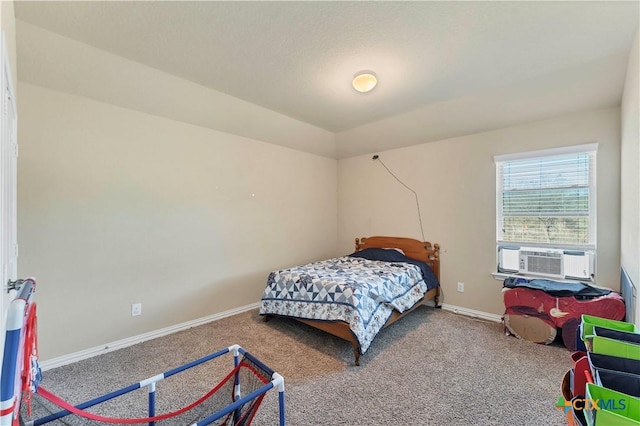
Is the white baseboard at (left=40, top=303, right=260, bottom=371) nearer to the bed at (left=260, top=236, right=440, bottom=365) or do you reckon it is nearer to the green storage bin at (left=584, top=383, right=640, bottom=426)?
the bed at (left=260, top=236, right=440, bottom=365)

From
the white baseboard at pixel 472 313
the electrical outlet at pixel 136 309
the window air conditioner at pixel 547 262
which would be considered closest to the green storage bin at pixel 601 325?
the window air conditioner at pixel 547 262

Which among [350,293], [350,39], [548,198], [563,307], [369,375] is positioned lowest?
[369,375]

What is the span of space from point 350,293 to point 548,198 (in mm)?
2511

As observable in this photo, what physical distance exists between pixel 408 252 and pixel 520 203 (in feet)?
4.93

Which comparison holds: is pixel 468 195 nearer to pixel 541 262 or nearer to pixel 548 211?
pixel 548 211

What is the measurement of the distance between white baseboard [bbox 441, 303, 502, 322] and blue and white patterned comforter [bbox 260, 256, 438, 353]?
1.34ft

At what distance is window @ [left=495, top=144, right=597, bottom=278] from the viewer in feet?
9.45

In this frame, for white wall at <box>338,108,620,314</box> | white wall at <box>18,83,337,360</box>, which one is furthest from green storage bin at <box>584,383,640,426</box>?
white wall at <box>18,83,337,360</box>

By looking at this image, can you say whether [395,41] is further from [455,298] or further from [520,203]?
[455,298]

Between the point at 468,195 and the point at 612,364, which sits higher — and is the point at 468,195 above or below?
above

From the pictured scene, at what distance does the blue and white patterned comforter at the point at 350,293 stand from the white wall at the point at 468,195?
22.9 inches

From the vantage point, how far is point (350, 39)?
6.89 feet

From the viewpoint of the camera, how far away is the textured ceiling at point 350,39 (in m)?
1.80

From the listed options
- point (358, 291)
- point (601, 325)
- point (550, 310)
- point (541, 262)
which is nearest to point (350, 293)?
point (358, 291)
